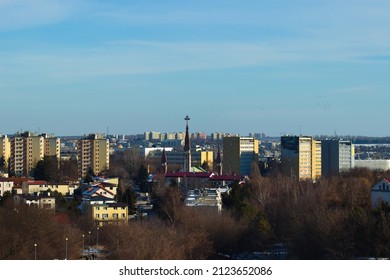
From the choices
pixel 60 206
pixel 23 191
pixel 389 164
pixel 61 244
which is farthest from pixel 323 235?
pixel 389 164

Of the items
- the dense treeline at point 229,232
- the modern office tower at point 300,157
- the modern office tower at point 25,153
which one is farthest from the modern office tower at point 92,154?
the dense treeline at point 229,232

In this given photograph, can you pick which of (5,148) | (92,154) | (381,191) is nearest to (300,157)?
(92,154)

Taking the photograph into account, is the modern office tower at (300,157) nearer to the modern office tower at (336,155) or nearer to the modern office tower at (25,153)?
the modern office tower at (336,155)

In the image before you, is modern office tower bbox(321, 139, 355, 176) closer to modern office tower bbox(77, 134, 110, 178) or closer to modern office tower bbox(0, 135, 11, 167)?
modern office tower bbox(77, 134, 110, 178)

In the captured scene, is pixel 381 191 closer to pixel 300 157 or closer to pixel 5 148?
pixel 300 157

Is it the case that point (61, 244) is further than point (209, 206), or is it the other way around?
point (209, 206)

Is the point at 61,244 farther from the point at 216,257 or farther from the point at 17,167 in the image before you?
the point at 17,167
